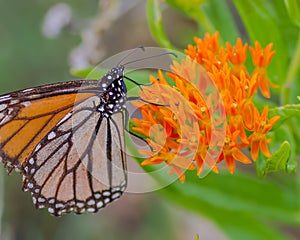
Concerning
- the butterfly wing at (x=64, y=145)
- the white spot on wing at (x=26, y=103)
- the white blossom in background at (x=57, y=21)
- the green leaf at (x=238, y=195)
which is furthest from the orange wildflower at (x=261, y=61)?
the white blossom in background at (x=57, y=21)

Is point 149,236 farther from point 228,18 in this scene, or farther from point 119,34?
point 228,18

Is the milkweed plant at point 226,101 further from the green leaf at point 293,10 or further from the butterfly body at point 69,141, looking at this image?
the butterfly body at point 69,141

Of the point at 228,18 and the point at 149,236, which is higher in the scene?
the point at 228,18

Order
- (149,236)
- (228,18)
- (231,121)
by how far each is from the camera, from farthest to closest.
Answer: (149,236)
(228,18)
(231,121)

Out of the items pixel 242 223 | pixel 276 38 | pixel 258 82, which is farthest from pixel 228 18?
pixel 242 223

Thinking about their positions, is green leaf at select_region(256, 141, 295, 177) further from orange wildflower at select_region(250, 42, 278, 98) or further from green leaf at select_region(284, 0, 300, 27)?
green leaf at select_region(284, 0, 300, 27)

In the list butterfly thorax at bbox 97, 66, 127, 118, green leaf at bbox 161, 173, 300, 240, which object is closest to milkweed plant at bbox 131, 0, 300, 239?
butterfly thorax at bbox 97, 66, 127, 118

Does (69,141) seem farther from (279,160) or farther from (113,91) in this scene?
(279,160)
